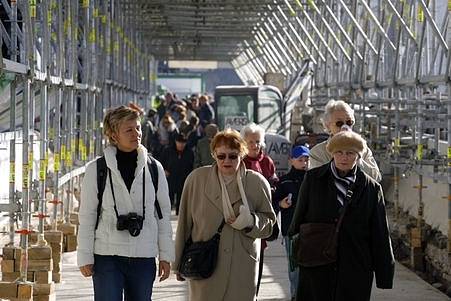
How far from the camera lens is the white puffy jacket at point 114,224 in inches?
300

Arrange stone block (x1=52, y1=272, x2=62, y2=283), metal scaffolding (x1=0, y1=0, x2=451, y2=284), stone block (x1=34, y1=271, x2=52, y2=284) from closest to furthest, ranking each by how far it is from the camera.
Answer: stone block (x1=34, y1=271, x2=52, y2=284) < metal scaffolding (x1=0, y1=0, x2=451, y2=284) < stone block (x1=52, y1=272, x2=62, y2=283)

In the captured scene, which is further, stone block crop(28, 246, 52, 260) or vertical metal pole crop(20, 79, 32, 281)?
stone block crop(28, 246, 52, 260)

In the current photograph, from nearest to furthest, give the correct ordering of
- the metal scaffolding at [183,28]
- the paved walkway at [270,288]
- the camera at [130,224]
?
the camera at [130,224]
the metal scaffolding at [183,28]
the paved walkway at [270,288]

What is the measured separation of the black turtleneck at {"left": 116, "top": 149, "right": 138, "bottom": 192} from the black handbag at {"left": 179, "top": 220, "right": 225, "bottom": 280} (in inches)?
21.2

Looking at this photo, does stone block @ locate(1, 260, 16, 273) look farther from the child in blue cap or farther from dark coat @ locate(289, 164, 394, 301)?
dark coat @ locate(289, 164, 394, 301)

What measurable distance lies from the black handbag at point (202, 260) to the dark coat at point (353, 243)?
56cm

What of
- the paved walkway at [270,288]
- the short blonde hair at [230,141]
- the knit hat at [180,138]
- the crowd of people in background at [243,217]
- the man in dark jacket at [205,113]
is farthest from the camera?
the man in dark jacket at [205,113]

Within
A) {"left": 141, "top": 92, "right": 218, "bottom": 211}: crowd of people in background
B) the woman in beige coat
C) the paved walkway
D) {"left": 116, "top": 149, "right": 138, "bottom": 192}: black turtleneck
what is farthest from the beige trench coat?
{"left": 141, "top": 92, "right": 218, "bottom": 211}: crowd of people in background

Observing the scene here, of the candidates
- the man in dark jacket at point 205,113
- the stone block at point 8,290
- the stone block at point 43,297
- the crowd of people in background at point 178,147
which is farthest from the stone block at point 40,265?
the man in dark jacket at point 205,113

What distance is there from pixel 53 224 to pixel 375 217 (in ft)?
21.4

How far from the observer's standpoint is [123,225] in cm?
759

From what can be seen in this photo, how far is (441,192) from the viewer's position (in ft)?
50.6

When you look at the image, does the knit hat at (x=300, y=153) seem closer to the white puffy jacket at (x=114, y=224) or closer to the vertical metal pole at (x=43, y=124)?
the vertical metal pole at (x=43, y=124)

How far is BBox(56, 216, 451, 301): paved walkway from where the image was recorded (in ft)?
39.4
